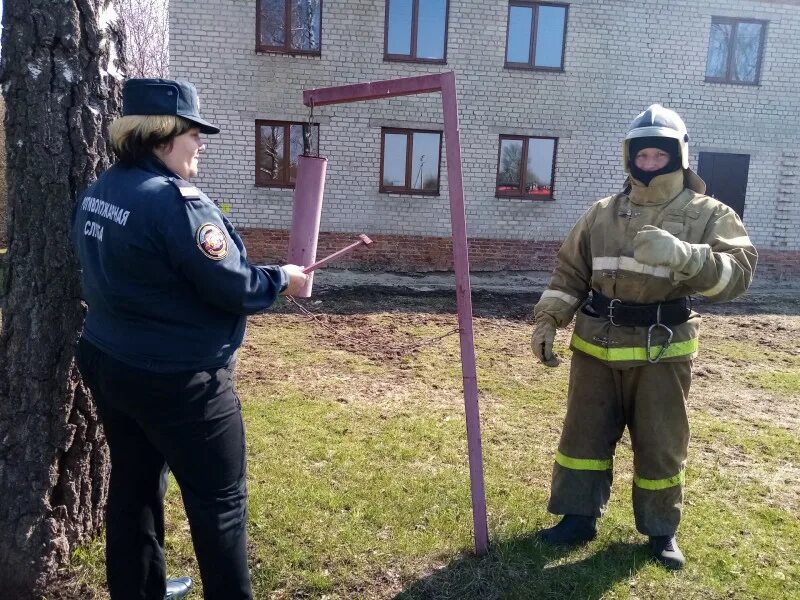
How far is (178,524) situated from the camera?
3135 millimetres

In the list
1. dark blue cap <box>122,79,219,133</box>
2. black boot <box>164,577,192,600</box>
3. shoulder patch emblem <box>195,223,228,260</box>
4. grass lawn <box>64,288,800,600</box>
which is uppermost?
dark blue cap <box>122,79,219,133</box>

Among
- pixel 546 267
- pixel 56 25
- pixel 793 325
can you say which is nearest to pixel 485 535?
pixel 56 25

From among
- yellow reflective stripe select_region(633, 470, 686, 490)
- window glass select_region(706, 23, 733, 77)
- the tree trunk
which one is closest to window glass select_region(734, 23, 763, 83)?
window glass select_region(706, 23, 733, 77)

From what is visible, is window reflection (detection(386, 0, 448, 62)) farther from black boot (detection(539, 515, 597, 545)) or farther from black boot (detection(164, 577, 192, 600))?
black boot (detection(164, 577, 192, 600))

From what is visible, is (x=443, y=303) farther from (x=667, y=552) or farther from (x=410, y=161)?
(x=667, y=552)

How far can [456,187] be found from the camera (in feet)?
8.71

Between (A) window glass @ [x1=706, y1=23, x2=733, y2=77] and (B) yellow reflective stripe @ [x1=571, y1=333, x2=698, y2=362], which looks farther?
(A) window glass @ [x1=706, y1=23, x2=733, y2=77]

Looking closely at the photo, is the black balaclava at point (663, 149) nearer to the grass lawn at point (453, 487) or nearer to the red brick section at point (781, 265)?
the grass lawn at point (453, 487)

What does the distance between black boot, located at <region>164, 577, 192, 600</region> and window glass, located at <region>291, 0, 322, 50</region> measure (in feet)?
33.1

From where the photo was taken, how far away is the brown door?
12086mm

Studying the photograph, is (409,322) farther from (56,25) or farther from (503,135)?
(56,25)

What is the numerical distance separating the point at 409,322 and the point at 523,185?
4866mm

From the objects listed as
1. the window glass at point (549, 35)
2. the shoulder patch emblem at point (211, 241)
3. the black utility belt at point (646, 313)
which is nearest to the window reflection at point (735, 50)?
the window glass at point (549, 35)

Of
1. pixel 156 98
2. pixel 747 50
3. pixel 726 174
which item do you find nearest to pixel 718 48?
pixel 747 50
